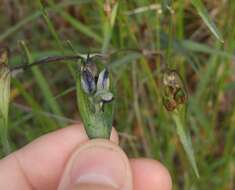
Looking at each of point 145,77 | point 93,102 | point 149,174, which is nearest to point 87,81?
point 93,102

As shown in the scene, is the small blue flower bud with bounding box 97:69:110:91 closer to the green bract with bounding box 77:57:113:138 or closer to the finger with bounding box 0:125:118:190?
the green bract with bounding box 77:57:113:138

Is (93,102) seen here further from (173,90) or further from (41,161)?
(41,161)

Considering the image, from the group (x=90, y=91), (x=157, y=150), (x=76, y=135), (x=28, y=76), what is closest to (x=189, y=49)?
(x=157, y=150)

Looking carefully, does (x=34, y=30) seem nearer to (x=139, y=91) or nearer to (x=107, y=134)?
(x=139, y=91)

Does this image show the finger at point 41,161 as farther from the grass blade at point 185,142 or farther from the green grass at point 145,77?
the grass blade at point 185,142

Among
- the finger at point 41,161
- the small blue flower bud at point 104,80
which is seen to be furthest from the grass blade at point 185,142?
the finger at point 41,161
